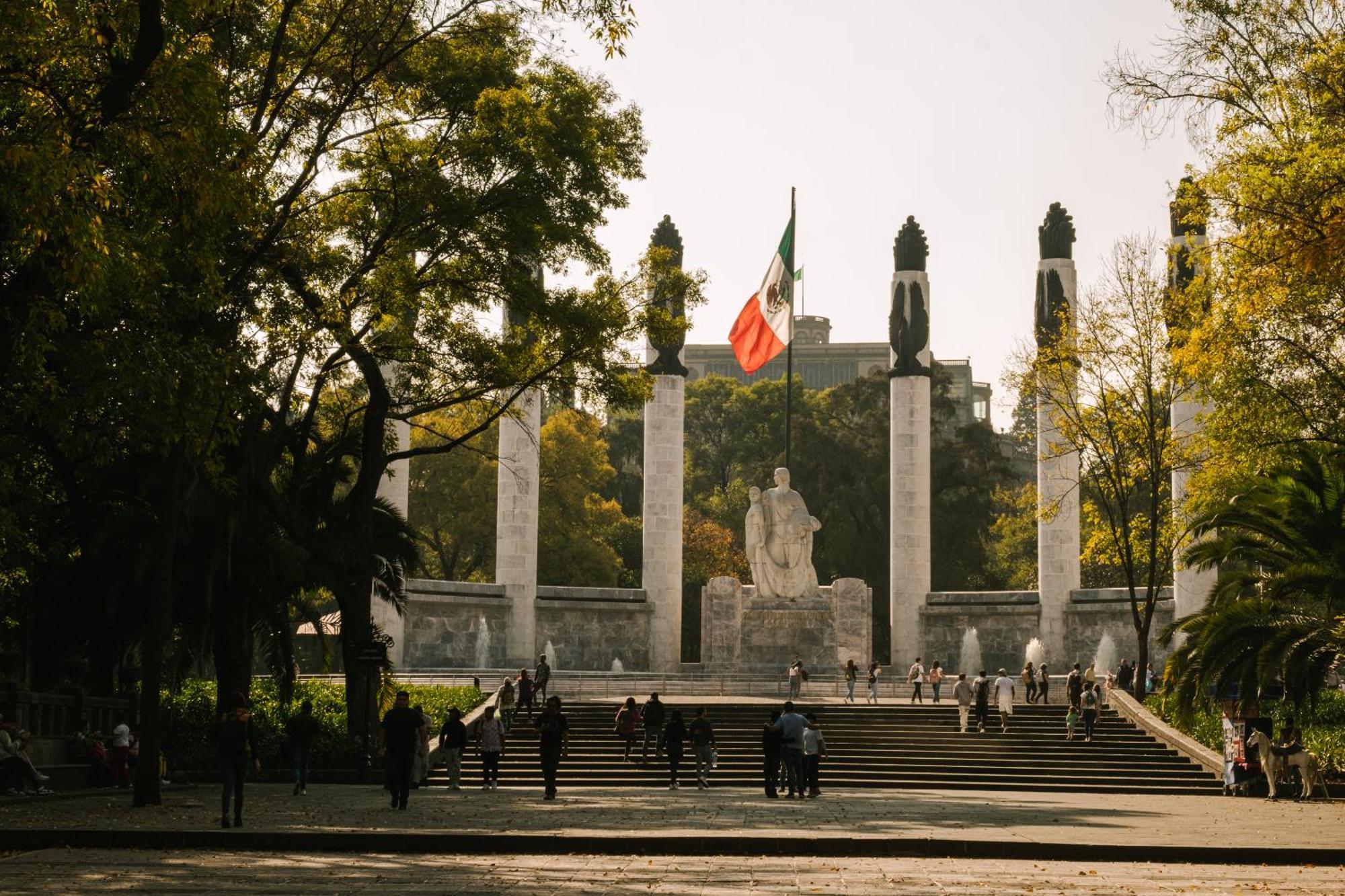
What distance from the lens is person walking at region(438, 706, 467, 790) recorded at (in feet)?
82.2

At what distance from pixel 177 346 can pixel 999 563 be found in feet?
202

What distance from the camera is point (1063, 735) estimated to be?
3291 cm

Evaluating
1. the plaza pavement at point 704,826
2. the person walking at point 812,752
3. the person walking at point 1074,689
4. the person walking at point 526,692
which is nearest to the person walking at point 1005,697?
the person walking at point 1074,689

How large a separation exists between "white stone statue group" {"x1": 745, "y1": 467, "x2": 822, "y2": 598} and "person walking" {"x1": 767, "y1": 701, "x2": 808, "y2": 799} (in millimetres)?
23263

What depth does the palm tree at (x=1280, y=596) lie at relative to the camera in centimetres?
2617

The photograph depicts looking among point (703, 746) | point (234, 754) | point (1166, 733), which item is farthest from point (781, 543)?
point (234, 754)

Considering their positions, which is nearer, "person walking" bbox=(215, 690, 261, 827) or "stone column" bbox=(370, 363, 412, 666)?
"person walking" bbox=(215, 690, 261, 827)

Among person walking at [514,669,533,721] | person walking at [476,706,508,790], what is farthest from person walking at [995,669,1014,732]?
person walking at [476,706,508,790]

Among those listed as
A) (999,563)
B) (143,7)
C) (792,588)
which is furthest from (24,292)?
(999,563)

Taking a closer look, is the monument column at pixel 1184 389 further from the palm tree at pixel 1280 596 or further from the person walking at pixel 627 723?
the person walking at pixel 627 723

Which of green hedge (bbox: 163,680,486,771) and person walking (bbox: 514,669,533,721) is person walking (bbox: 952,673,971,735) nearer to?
person walking (bbox: 514,669,533,721)

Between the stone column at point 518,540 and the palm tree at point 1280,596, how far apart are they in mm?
24590

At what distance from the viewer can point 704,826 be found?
693 inches

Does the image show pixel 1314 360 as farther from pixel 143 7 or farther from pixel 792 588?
pixel 792 588
